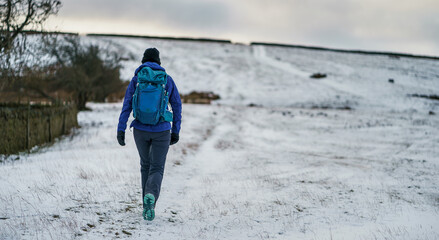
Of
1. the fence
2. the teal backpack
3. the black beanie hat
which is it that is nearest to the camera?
the teal backpack

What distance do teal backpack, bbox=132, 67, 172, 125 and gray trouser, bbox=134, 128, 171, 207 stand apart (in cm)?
21

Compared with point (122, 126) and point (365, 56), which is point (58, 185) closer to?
point (122, 126)

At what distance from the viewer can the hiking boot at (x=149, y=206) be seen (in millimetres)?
4551

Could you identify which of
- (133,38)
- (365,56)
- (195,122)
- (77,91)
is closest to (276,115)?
(195,122)

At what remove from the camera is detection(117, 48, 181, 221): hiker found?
445 centimetres

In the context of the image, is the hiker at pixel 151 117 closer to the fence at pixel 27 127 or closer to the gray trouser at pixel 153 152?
the gray trouser at pixel 153 152

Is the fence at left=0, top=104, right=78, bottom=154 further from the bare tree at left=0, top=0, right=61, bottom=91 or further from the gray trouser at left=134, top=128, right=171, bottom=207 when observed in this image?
the gray trouser at left=134, top=128, right=171, bottom=207

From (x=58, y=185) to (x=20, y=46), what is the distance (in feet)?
20.2

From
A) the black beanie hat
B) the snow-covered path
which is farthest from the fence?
the black beanie hat

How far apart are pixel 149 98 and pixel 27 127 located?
6960mm

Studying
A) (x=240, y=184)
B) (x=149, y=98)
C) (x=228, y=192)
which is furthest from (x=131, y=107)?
(x=240, y=184)

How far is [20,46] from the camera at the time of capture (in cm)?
1049

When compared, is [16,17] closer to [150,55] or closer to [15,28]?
[15,28]

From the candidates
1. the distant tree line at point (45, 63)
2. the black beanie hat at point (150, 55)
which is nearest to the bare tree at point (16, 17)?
the distant tree line at point (45, 63)
